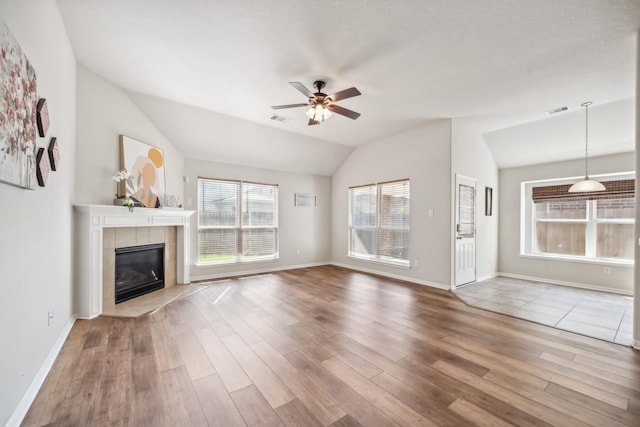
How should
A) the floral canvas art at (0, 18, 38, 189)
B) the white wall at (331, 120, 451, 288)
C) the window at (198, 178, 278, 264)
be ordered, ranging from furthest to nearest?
the window at (198, 178, 278, 264) < the white wall at (331, 120, 451, 288) < the floral canvas art at (0, 18, 38, 189)

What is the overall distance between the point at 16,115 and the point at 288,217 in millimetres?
5082

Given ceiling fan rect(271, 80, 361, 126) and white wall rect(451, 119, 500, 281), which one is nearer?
ceiling fan rect(271, 80, 361, 126)

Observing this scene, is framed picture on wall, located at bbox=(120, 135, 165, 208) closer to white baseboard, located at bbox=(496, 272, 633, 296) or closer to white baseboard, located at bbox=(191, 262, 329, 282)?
white baseboard, located at bbox=(191, 262, 329, 282)

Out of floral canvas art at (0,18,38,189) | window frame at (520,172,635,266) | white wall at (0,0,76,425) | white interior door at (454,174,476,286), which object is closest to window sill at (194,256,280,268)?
white wall at (0,0,76,425)

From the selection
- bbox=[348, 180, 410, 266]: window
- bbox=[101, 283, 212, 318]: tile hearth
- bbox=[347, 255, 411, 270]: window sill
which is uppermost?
bbox=[348, 180, 410, 266]: window

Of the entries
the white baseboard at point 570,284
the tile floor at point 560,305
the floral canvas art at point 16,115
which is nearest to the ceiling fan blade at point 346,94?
the floral canvas art at point 16,115

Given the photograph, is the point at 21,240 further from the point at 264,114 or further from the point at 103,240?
the point at 264,114

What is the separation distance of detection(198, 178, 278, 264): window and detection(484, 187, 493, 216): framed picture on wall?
4.70m

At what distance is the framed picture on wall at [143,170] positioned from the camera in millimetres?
3734

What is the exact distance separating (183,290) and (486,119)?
6.01m

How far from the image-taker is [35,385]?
183cm

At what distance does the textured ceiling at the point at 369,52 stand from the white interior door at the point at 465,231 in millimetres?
1353

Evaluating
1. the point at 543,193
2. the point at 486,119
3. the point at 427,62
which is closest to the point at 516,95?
the point at 486,119

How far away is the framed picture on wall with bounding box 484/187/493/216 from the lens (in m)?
5.52
